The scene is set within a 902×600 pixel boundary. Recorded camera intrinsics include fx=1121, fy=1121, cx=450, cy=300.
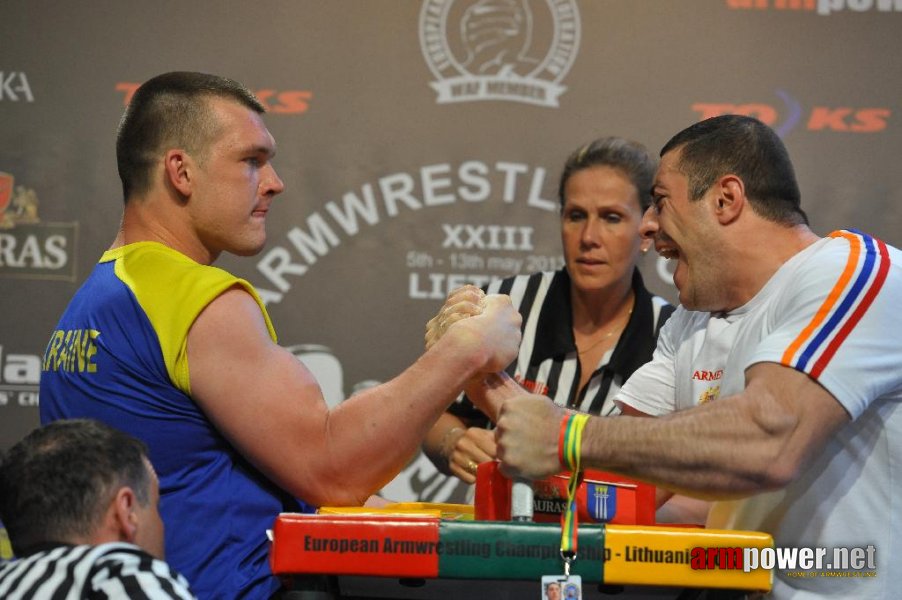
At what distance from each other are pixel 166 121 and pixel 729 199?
109 cm

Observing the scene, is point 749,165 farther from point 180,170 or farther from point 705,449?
point 180,170

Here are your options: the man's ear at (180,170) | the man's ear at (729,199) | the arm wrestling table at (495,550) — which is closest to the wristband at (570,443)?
the arm wrestling table at (495,550)

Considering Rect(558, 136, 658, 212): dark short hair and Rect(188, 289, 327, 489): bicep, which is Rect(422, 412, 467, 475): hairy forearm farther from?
Rect(188, 289, 327, 489): bicep

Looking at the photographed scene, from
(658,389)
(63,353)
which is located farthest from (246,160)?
(658,389)

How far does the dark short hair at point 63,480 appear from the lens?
158 centimetres

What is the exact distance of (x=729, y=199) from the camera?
2125 mm

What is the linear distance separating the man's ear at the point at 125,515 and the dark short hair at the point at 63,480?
11mm

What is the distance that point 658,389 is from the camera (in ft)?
7.89

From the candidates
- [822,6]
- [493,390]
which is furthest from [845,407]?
[822,6]

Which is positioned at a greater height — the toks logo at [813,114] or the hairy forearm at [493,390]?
the toks logo at [813,114]

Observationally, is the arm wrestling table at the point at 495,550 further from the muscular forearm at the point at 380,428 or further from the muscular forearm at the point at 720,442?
the muscular forearm at the point at 380,428

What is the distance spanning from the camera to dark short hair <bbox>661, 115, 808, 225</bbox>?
6.95 feet

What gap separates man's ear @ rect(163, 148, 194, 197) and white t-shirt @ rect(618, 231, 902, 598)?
108 cm

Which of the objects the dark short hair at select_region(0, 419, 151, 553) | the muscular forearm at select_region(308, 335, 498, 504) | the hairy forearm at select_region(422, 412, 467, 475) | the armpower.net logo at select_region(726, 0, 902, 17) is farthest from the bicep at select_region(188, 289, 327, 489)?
the armpower.net logo at select_region(726, 0, 902, 17)
